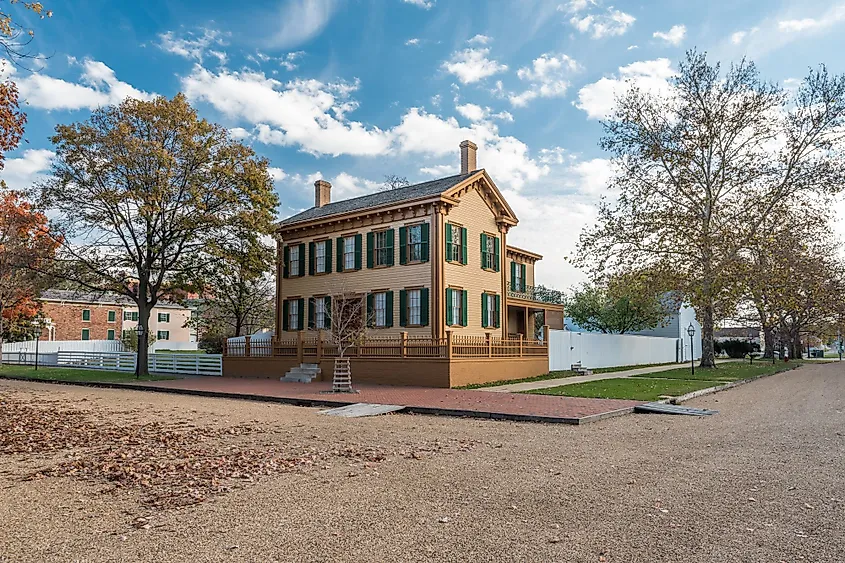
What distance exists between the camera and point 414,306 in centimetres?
2234

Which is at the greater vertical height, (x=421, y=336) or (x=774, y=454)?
(x=421, y=336)

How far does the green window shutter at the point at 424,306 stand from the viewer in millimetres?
21781

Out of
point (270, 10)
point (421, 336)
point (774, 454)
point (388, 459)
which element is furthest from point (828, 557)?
point (421, 336)

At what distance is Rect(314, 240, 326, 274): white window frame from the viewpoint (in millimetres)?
25359

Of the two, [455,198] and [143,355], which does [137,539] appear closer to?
[455,198]

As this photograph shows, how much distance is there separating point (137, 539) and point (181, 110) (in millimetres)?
21262

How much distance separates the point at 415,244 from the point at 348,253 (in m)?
3.47

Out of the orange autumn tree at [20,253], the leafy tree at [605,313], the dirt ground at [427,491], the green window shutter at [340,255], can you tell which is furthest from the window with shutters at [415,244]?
the leafy tree at [605,313]

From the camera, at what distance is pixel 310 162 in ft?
92.9

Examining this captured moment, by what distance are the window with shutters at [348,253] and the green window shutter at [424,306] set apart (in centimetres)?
381

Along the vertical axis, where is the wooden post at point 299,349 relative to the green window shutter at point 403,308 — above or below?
below

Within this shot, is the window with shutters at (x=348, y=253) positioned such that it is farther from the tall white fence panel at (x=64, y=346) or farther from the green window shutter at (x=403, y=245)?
the tall white fence panel at (x=64, y=346)

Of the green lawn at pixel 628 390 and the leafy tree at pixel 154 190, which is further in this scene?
the leafy tree at pixel 154 190

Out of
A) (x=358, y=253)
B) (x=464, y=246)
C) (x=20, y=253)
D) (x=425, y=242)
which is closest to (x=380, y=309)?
(x=358, y=253)
